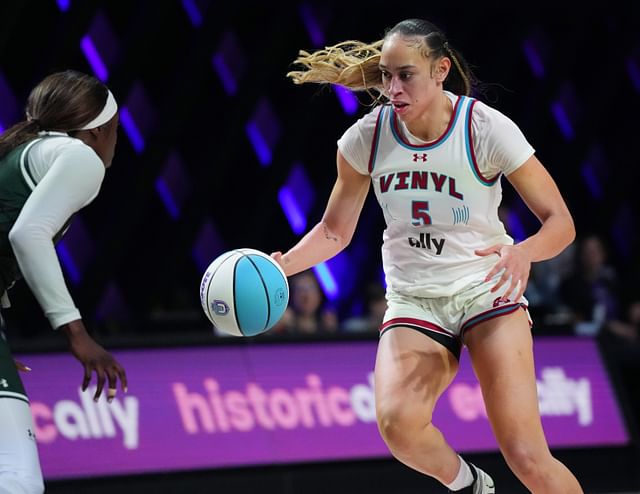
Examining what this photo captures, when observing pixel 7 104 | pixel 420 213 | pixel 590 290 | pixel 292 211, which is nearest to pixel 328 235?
pixel 420 213

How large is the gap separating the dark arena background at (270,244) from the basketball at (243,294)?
8.17ft

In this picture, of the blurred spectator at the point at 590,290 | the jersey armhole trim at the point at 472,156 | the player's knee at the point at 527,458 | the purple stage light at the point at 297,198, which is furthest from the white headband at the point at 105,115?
the purple stage light at the point at 297,198

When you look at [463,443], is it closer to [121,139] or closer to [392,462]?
[392,462]

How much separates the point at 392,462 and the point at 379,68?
3178mm

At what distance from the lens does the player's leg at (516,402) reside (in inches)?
145

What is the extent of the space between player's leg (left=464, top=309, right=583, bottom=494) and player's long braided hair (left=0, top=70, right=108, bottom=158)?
1.52m

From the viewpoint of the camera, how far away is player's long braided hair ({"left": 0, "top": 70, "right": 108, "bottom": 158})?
134 inches

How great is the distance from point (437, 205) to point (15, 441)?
1.63m

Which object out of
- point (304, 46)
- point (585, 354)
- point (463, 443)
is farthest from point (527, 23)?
point (463, 443)

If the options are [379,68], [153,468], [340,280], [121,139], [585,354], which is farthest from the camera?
[340,280]

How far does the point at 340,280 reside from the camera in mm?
12133

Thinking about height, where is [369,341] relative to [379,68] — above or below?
below

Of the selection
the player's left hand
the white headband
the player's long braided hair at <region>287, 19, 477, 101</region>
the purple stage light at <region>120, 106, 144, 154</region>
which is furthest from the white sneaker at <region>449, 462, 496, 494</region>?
the purple stage light at <region>120, 106, 144, 154</region>

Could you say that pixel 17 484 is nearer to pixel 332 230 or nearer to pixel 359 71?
pixel 332 230
